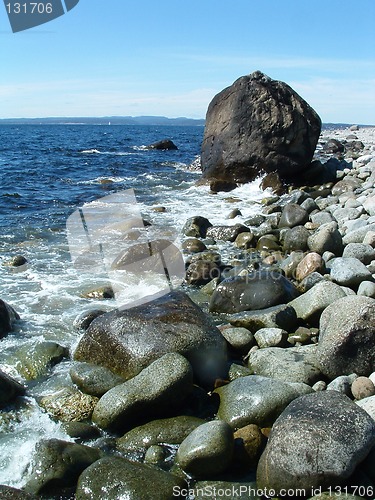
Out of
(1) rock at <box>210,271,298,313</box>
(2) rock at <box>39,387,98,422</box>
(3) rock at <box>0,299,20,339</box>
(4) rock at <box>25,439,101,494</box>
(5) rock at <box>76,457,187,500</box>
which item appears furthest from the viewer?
(1) rock at <box>210,271,298,313</box>

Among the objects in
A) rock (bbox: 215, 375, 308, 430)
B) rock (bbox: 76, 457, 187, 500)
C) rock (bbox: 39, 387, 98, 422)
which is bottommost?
rock (bbox: 39, 387, 98, 422)

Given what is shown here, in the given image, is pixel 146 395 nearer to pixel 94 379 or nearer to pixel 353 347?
pixel 94 379

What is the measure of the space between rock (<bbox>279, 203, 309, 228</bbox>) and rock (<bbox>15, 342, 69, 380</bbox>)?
25.0 feet

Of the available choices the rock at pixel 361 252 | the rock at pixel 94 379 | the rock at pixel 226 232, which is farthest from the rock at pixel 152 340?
the rock at pixel 226 232

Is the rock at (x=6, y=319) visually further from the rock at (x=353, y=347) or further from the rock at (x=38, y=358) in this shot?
the rock at (x=353, y=347)

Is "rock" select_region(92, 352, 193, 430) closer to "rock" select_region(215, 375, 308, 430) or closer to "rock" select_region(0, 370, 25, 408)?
"rock" select_region(215, 375, 308, 430)

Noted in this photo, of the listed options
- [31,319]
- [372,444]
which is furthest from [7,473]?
[31,319]

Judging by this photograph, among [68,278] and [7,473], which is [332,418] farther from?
[68,278]

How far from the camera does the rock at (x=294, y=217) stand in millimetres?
12898

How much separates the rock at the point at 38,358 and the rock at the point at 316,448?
10.9ft

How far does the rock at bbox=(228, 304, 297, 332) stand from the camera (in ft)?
23.6

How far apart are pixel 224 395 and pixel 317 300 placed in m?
2.46

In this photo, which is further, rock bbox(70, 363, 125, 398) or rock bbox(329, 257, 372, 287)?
rock bbox(329, 257, 372, 287)

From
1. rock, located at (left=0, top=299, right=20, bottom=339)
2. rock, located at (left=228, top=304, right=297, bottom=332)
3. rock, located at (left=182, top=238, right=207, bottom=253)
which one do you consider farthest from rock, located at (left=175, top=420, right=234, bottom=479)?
rock, located at (left=182, top=238, right=207, bottom=253)
